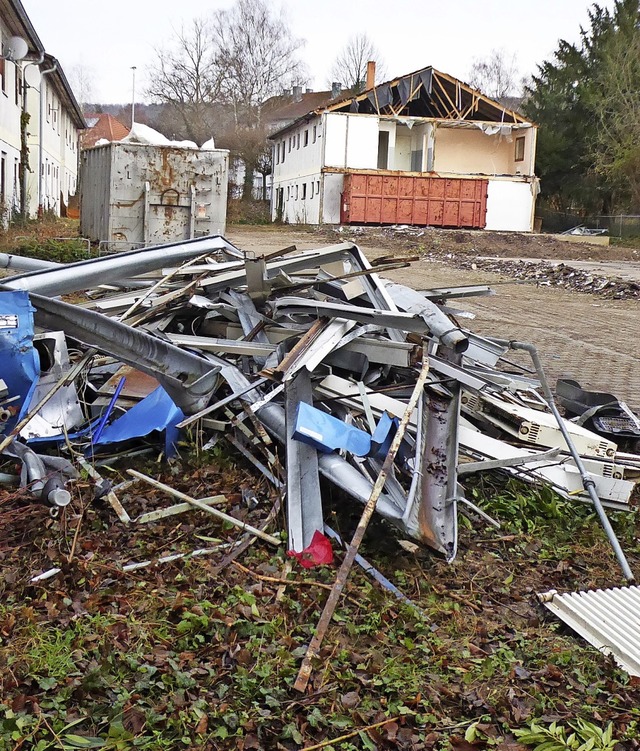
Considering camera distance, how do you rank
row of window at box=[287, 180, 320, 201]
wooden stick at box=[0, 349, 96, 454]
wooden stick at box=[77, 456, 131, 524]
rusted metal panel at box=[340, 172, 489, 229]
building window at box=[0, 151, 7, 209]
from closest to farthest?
wooden stick at box=[77, 456, 131, 524]
wooden stick at box=[0, 349, 96, 454]
building window at box=[0, 151, 7, 209]
rusted metal panel at box=[340, 172, 489, 229]
row of window at box=[287, 180, 320, 201]

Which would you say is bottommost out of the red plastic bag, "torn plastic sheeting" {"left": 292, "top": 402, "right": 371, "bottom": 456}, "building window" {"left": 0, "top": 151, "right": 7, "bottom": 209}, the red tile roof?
the red plastic bag

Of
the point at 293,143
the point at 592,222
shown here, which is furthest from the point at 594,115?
the point at 293,143

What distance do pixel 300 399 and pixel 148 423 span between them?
0.98 metres

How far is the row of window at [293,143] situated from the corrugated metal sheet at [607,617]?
43638mm

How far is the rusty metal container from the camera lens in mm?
15617

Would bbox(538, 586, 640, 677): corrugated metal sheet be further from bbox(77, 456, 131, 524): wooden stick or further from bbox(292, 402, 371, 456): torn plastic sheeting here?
bbox(77, 456, 131, 524): wooden stick

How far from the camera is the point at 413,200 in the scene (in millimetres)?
43594

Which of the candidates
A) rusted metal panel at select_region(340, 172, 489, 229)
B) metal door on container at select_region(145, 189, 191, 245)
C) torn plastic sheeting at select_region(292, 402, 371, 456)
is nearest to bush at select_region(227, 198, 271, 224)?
rusted metal panel at select_region(340, 172, 489, 229)

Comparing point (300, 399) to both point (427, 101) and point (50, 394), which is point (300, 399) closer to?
point (50, 394)

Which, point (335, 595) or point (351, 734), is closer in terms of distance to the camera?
point (351, 734)

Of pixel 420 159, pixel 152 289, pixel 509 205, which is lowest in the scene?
pixel 152 289

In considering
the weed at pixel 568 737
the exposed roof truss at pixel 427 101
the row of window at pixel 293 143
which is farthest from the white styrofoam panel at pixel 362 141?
the weed at pixel 568 737

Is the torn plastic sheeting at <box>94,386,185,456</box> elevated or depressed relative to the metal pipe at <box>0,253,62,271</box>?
depressed

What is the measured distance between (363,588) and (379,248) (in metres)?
29.1
